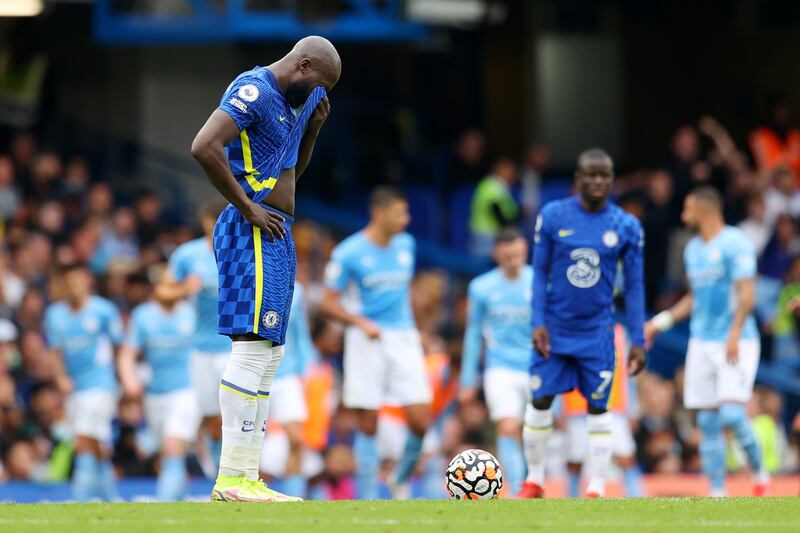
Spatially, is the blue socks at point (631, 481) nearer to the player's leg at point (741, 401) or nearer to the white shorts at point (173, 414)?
the player's leg at point (741, 401)

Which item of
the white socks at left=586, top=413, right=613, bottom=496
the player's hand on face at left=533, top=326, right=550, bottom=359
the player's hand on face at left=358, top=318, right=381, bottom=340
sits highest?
the player's hand on face at left=358, top=318, right=381, bottom=340

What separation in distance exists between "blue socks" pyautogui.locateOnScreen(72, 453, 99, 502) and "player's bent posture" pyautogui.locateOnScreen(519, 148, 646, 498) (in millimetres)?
5074

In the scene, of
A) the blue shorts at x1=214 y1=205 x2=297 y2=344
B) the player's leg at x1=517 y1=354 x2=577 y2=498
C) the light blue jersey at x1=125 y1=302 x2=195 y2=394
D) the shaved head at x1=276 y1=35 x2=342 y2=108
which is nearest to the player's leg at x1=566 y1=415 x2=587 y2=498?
the player's leg at x1=517 y1=354 x2=577 y2=498

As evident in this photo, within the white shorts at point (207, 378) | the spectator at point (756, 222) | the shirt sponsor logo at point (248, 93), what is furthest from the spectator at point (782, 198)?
the shirt sponsor logo at point (248, 93)

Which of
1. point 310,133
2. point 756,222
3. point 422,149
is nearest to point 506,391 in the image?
point 310,133

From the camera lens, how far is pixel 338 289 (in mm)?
14281

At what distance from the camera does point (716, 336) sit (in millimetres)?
13414

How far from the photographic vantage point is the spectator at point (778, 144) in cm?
2141

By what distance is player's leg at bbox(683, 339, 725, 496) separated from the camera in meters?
13.4

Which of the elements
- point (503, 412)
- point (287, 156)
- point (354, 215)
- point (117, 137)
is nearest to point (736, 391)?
point (503, 412)

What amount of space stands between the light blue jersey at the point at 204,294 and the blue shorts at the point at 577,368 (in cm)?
331

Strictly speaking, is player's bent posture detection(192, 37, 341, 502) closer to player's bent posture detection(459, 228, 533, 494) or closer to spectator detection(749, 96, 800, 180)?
player's bent posture detection(459, 228, 533, 494)

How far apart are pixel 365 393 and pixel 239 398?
17.1 feet

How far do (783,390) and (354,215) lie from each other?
6.51 meters
